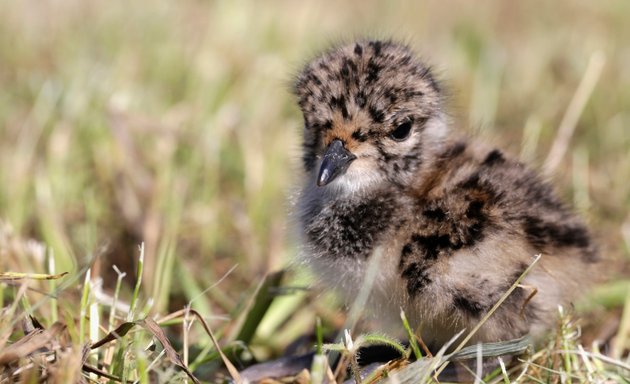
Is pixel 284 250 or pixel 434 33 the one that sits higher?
pixel 434 33

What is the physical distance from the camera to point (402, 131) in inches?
94.9

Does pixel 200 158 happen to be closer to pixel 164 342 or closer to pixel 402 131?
pixel 402 131

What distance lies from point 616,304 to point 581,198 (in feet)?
2.32

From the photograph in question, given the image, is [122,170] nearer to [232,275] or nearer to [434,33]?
[232,275]

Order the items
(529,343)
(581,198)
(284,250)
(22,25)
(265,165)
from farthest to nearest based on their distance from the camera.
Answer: (22,25)
(265,165)
(581,198)
(284,250)
(529,343)

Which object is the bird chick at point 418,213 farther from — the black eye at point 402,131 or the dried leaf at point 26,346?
the dried leaf at point 26,346

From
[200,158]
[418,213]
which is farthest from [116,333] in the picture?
[200,158]

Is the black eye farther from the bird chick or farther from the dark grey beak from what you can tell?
the dark grey beak

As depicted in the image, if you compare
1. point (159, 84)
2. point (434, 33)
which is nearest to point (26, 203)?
point (159, 84)

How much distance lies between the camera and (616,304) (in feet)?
9.56

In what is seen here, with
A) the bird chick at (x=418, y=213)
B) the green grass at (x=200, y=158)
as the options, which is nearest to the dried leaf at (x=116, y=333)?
the green grass at (x=200, y=158)

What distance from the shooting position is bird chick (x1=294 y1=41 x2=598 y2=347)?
2178 millimetres

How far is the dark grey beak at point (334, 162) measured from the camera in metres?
2.28

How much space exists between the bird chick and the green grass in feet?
0.63
